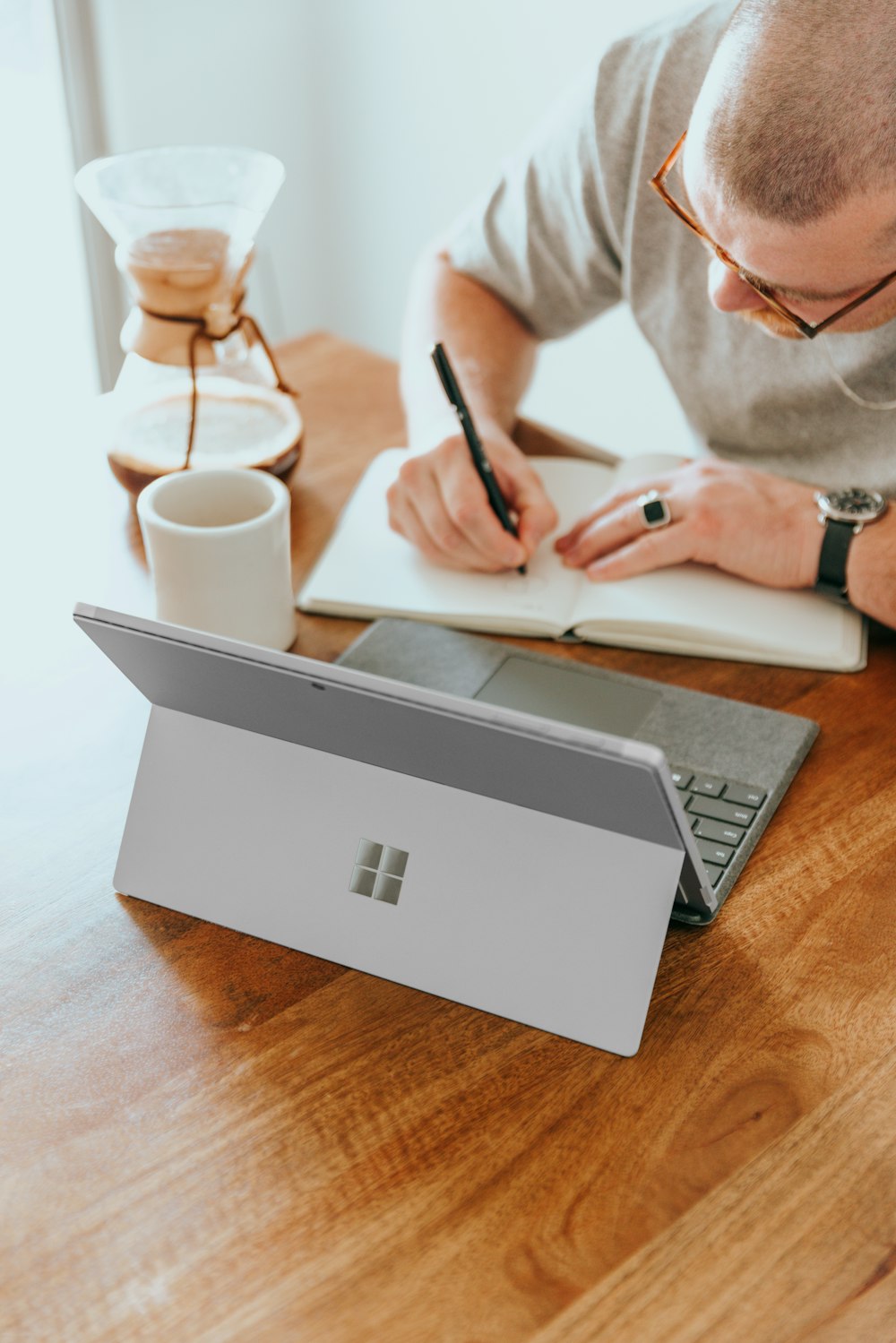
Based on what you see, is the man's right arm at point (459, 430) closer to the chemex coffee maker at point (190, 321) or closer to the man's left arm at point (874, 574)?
the chemex coffee maker at point (190, 321)

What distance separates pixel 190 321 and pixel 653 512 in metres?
0.43

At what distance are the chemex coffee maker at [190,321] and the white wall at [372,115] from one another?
1.35 m

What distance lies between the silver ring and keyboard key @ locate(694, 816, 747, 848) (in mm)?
339

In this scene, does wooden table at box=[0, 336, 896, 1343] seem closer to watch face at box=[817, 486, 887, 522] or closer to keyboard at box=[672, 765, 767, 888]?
keyboard at box=[672, 765, 767, 888]

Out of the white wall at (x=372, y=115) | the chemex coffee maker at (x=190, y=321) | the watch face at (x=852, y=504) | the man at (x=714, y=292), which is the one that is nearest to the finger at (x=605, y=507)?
the man at (x=714, y=292)

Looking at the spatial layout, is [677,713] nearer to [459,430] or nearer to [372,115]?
[459,430]

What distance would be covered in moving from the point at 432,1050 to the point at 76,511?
70 centimetres

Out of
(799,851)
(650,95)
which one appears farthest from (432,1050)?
(650,95)

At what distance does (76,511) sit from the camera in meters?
1.14

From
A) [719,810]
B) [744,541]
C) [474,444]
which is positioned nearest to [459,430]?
[474,444]

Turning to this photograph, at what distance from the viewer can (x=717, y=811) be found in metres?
0.80

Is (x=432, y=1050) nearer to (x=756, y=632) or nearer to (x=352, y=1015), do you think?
(x=352, y=1015)

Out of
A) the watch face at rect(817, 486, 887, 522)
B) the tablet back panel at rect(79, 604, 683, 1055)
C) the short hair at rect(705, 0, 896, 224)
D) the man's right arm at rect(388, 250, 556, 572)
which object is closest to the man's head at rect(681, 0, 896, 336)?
the short hair at rect(705, 0, 896, 224)

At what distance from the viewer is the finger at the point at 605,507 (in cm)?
109
